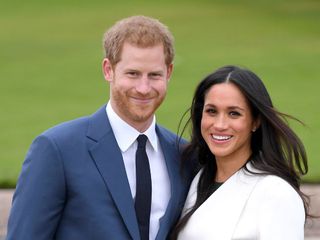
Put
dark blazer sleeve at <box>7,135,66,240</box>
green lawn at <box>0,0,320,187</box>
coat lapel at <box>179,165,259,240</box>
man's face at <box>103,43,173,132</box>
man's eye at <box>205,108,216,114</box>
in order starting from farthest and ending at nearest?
green lawn at <box>0,0,320,187</box>
man's eye at <box>205,108,216,114</box>
coat lapel at <box>179,165,259,240</box>
man's face at <box>103,43,173,132</box>
dark blazer sleeve at <box>7,135,66,240</box>

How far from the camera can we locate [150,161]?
14.3 feet

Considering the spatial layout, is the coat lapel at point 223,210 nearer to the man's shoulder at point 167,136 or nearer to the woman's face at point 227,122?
the woman's face at point 227,122

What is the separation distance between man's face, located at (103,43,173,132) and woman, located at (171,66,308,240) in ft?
1.02

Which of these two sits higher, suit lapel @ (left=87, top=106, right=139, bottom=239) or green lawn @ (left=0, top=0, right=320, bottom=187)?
suit lapel @ (left=87, top=106, right=139, bottom=239)

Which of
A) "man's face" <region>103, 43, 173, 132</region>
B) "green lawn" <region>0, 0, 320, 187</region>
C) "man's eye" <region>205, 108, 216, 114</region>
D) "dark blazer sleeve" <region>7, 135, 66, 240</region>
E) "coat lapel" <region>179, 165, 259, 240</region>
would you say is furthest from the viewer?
"green lawn" <region>0, 0, 320, 187</region>

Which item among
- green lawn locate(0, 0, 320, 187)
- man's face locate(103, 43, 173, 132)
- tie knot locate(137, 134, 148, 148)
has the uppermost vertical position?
man's face locate(103, 43, 173, 132)

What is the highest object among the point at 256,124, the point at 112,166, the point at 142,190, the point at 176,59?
the point at 256,124

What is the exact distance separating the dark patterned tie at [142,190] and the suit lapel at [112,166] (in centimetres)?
5

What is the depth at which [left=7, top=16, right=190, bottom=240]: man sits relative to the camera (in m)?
4.07

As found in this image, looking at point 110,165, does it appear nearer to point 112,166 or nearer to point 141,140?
point 112,166

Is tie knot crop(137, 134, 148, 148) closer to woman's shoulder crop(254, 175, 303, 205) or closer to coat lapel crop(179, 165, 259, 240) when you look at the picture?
coat lapel crop(179, 165, 259, 240)

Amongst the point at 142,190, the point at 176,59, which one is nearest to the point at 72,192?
the point at 142,190

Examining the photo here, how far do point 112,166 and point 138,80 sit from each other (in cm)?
36

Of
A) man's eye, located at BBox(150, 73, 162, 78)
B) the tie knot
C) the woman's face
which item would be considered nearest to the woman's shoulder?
the woman's face
